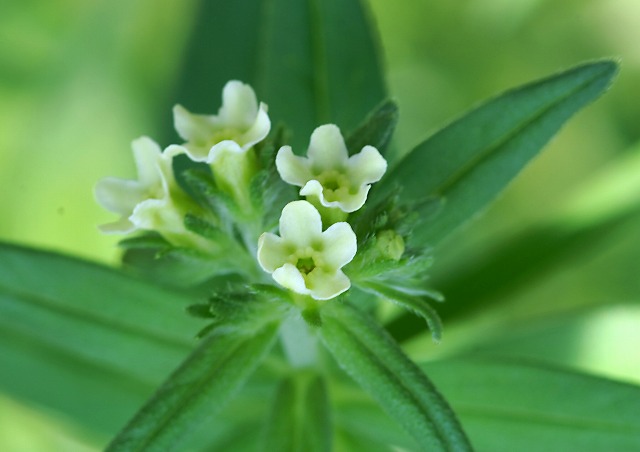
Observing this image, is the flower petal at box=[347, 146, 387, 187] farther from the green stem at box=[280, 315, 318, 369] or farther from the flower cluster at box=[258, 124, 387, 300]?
the green stem at box=[280, 315, 318, 369]

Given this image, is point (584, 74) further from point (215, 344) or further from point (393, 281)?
point (215, 344)

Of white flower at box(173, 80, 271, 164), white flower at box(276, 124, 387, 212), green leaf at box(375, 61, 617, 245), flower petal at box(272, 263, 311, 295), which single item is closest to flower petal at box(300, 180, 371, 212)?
white flower at box(276, 124, 387, 212)

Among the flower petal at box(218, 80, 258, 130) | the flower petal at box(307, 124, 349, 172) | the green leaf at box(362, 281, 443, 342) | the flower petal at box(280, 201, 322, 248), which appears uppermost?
the flower petal at box(218, 80, 258, 130)

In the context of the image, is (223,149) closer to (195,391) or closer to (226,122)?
(226,122)

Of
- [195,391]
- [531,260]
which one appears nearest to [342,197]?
[195,391]

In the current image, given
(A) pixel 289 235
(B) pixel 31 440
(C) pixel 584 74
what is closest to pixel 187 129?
(A) pixel 289 235

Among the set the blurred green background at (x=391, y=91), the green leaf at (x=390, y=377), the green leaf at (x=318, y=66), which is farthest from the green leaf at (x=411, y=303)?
the blurred green background at (x=391, y=91)
